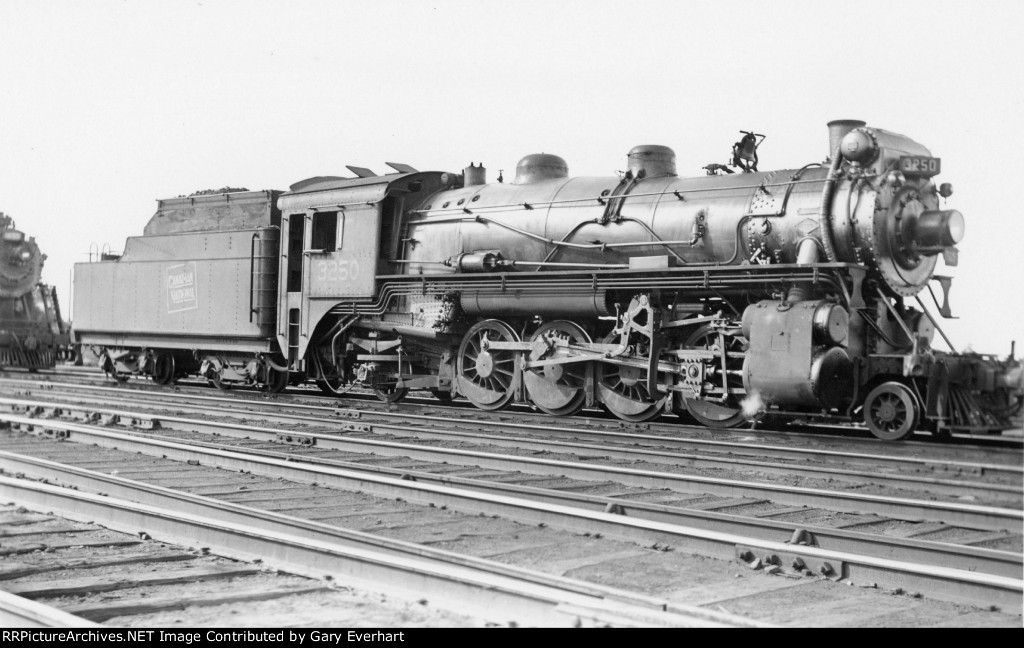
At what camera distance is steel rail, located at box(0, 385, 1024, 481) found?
7227mm

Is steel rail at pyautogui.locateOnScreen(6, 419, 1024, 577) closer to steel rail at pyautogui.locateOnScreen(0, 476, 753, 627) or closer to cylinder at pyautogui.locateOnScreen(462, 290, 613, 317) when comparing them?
steel rail at pyautogui.locateOnScreen(0, 476, 753, 627)

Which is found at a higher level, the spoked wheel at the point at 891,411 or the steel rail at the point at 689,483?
the spoked wheel at the point at 891,411

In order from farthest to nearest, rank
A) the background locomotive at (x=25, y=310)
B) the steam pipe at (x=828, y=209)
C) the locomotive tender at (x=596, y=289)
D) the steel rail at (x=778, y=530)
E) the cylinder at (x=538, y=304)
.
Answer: the background locomotive at (x=25, y=310) → the cylinder at (x=538, y=304) → the steam pipe at (x=828, y=209) → the locomotive tender at (x=596, y=289) → the steel rail at (x=778, y=530)

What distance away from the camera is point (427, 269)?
1380 centimetres

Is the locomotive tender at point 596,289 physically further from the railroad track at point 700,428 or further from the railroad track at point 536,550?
the railroad track at point 536,550

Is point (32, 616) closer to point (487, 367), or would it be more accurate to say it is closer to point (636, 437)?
point (636, 437)

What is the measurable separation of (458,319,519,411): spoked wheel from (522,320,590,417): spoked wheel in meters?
0.43

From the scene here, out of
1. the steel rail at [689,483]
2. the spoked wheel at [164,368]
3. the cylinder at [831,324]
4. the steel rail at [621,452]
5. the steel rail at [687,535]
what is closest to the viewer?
the steel rail at [687,535]

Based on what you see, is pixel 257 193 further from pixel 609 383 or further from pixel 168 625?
pixel 168 625

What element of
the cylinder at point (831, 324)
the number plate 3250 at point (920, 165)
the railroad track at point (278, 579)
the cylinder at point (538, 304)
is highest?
the number plate 3250 at point (920, 165)

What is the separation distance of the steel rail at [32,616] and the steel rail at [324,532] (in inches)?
54.1

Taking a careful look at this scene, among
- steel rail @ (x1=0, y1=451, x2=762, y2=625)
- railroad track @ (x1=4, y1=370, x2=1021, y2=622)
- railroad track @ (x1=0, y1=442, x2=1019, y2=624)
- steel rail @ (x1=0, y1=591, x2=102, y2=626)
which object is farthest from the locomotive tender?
steel rail @ (x1=0, y1=591, x2=102, y2=626)

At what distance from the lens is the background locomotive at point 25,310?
25719 mm

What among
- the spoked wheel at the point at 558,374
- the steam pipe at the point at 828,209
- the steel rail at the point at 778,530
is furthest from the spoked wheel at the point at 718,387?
the steel rail at the point at 778,530
